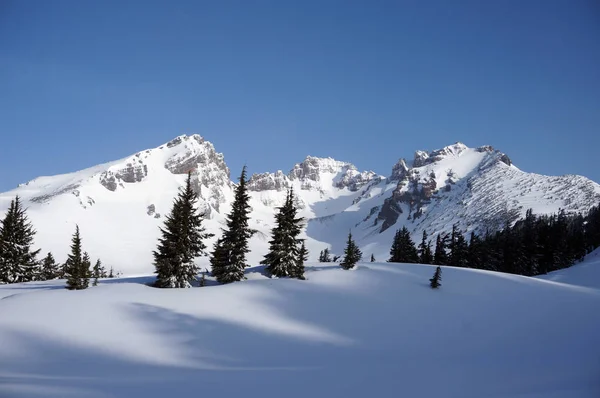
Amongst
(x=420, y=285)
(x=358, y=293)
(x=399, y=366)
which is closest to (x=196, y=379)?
(x=399, y=366)

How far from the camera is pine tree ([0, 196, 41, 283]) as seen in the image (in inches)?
1556

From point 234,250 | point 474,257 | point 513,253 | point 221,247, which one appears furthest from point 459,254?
point 221,247

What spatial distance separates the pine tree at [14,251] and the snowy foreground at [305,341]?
25.2m

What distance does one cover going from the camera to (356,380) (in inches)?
435

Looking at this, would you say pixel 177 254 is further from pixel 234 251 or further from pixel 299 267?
pixel 299 267

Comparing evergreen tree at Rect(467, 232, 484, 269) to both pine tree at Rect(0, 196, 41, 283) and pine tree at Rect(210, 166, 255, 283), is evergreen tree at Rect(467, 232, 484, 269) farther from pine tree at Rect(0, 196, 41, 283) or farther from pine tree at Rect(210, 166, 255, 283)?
pine tree at Rect(0, 196, 41, 283)

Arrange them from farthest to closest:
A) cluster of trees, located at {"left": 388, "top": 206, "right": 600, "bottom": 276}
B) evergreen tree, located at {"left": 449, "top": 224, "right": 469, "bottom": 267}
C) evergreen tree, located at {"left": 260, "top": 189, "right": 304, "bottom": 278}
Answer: cluster of trees, located at {"left": 388, "top": 206, "right": 600, "bottom": 276}, evergreen tree, located at {"left": 449, "top": 224, "right": 469, "bottom": 267}, evergreen tree, located at {"left": 260, "top": 189, "right": 304, "bottom": 278}

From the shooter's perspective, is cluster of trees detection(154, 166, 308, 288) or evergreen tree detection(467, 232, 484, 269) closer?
cluster of trees detection(154, 166, 308, 288)

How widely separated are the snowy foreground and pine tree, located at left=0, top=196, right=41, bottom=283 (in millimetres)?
25200

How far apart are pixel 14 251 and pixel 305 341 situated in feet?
126

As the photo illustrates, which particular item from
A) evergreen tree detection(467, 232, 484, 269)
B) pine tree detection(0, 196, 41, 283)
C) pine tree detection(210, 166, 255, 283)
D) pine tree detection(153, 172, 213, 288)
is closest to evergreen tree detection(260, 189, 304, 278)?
pine tree detection(210, 166, 255, 283)

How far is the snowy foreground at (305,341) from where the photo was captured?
10.4 m

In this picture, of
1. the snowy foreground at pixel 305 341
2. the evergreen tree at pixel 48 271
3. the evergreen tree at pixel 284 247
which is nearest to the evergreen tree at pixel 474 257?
the snowy foreground at pixel 305 341

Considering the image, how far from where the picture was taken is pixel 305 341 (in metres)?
16.3
